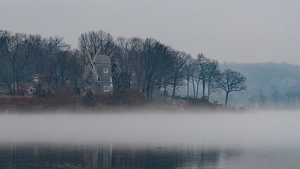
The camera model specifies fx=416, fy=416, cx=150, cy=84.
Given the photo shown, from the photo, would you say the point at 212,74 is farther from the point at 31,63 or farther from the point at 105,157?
the point at 105,157

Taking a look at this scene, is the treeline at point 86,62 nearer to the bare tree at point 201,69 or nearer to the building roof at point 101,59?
the building roof at point 101,59

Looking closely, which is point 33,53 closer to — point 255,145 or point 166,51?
point 166,51

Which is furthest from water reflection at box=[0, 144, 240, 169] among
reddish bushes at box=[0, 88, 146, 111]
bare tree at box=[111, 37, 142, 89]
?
bare tree at box=[111, 37, 142, 89]

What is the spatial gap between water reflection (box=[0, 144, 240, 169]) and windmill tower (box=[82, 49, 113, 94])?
55896 mm

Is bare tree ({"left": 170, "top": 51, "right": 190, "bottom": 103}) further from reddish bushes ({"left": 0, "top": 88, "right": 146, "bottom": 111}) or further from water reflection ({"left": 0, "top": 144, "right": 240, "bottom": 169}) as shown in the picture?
water reflection ({"left": 0, "top": 144, "right": 240, "bottom": 169})

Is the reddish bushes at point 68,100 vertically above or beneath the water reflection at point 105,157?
above

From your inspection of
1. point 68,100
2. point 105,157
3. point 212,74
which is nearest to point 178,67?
point 212,74

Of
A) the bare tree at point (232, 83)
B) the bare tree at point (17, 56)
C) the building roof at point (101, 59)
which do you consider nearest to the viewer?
the bare tree at point (17, 56)

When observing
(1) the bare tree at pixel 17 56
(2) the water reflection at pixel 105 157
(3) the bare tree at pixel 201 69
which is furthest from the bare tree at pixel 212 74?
(2) the water reflection at pixel 105 157

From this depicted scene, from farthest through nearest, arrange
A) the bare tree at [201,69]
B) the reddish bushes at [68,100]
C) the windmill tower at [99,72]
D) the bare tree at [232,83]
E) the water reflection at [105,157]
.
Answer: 1. the bare tree at [232,83]
2. the bare tree at [201,69]
3. the windmill tower at [99,72]
4. the reddish bushes at [68,100]
5. the water reflection at [105,157]

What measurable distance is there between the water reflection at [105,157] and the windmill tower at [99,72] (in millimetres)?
55896

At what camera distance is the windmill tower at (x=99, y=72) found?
94.7m

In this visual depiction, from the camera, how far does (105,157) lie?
32.3 metres

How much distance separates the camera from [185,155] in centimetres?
3397
